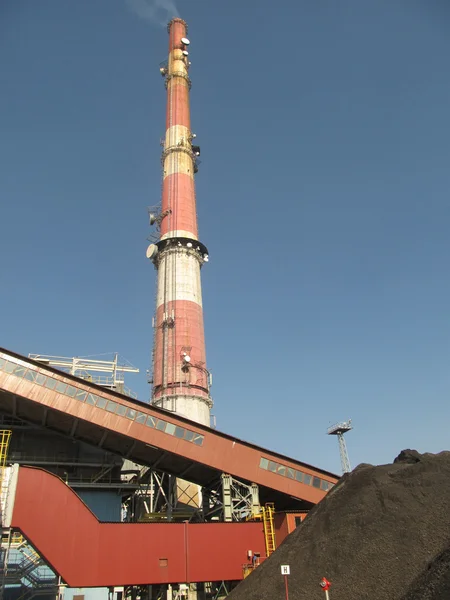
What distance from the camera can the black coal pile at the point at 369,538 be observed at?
14258mm

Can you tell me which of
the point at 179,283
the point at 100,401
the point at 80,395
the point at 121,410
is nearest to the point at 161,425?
the point at 121,410

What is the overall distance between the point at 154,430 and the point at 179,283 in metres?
15.2

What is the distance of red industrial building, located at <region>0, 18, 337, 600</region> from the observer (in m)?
18.2

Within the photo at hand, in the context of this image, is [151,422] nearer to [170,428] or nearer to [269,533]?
[170,428]

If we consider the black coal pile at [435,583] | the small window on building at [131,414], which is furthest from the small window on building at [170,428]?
the black coal pile at [435,583]

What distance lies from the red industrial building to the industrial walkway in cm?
5

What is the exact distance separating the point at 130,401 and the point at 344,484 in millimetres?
10467

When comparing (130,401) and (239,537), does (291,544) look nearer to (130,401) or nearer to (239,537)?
(239,537)

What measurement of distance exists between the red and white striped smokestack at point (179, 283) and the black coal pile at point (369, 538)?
15.1m

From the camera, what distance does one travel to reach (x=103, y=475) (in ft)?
91.5

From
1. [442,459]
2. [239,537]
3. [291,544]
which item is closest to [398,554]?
[291,544]

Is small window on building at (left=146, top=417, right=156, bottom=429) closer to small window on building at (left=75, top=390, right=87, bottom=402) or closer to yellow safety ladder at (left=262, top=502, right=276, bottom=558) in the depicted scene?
small window on building at (left=75, top=390, right=87, bottom=402)

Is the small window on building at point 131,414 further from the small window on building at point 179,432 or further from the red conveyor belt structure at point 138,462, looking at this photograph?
the small window on building at point 179,432

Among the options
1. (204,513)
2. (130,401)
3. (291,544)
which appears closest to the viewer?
(291,544)
